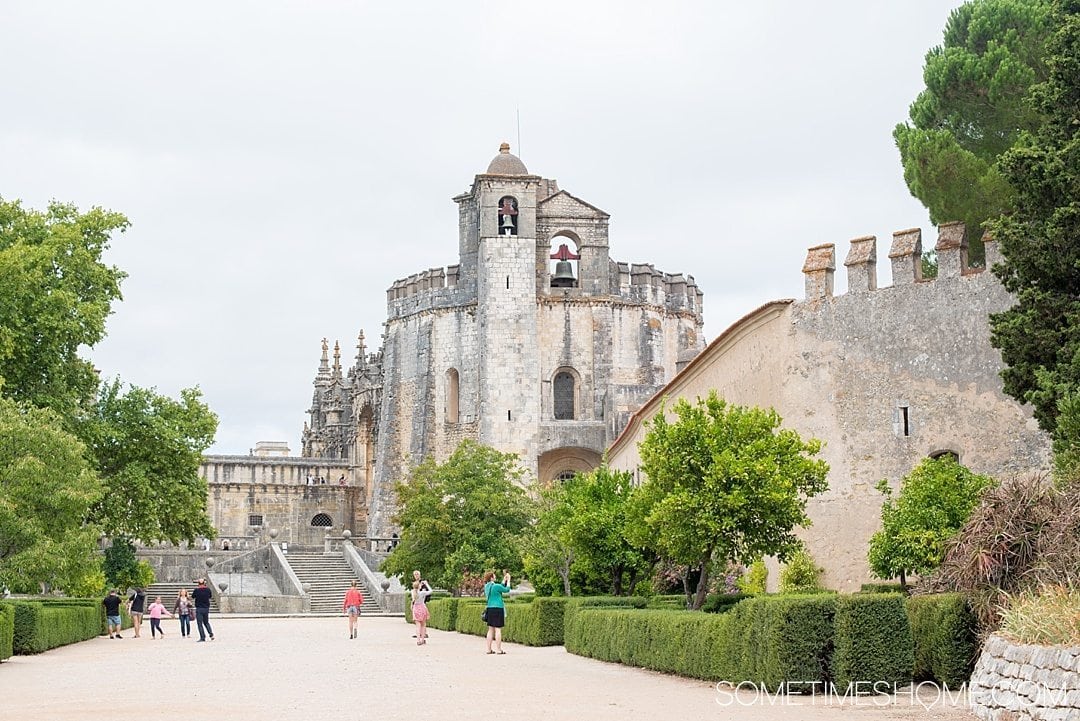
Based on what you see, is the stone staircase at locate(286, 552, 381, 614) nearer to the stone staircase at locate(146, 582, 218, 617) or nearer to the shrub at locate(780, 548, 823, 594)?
the stone staircase at locate(146, 582, 218, 617)

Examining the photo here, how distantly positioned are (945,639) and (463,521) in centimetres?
2679

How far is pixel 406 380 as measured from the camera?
6612 centimetres

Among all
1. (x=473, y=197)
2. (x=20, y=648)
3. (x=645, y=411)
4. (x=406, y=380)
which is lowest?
(x=20, y=648)

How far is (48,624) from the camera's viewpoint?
2698 cm

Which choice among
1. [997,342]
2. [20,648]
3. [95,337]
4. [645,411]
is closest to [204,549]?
[95,337]

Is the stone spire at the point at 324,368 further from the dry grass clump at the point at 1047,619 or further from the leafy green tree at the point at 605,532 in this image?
the dry grass clump at the point at 1047,619

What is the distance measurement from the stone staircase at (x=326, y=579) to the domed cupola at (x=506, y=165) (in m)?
19.2

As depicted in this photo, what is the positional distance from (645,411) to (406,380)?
28.2 meters

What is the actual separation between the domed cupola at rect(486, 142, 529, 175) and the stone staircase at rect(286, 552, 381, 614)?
62.9 ft

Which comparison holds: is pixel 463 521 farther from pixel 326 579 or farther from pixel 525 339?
pixel 525 339

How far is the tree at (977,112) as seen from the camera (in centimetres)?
2995

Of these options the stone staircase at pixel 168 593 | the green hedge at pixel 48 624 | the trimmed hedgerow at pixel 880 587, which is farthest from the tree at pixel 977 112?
the stone staircase at pixel 168 593

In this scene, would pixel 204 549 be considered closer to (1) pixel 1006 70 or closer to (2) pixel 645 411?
(2) pixel 645 411

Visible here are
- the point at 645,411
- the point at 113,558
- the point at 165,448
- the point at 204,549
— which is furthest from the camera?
the point at 204,549
